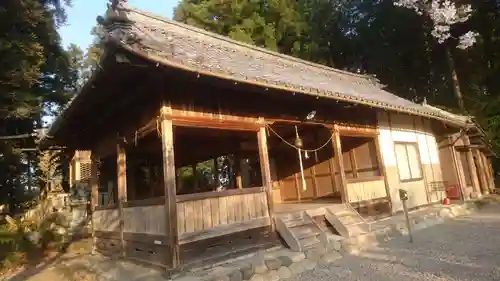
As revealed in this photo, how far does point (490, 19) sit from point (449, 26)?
2.22 m

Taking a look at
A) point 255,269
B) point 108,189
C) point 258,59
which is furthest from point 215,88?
point 108,189

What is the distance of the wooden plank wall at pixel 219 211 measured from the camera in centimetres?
553

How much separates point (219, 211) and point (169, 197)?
105 centimetres

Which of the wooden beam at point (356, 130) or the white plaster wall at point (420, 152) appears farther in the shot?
the white plaster wall at point (420, 152)

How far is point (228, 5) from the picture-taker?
2330cm

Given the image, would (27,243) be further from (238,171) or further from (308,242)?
(308,242)

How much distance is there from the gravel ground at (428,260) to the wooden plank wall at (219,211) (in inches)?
60.6

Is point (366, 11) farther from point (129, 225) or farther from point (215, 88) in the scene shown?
point (129, 225)

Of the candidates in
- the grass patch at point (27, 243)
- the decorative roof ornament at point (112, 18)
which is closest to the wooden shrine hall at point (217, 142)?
the decorative roof ornament at point (112, 18)

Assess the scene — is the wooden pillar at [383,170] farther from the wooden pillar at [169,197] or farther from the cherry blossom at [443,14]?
the cherry blossom at [443,14]

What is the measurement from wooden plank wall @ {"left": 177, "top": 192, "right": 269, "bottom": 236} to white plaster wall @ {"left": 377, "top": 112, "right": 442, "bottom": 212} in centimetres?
531

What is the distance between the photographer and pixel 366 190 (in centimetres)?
930

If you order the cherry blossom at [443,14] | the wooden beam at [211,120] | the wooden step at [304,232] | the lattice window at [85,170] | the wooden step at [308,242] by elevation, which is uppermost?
the cherry blossom at [443,14]

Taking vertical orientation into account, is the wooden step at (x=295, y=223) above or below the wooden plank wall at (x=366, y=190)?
below
